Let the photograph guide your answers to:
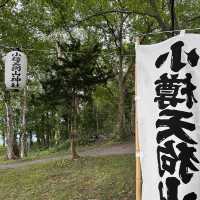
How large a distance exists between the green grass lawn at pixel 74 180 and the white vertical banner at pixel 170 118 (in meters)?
4.36

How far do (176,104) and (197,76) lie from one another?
1.48ft

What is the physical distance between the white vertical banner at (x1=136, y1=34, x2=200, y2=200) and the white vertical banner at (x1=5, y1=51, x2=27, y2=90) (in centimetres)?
622

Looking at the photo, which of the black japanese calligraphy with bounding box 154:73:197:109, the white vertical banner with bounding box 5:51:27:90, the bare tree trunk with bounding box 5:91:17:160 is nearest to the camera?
the black japanese calligraphy with bounding box 154:73:197:109

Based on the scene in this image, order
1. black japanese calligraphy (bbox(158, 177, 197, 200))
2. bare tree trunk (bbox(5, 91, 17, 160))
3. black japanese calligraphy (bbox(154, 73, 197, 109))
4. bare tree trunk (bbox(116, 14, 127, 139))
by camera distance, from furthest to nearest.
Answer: bare tree trunk (bbox(116, 14, 127, 139)) < bare tree trunk (bbox(5, 91, 17, 160)) < black japanese calligraphy (bbox(154, 73, 197, 109)) < black japanese calligraphy (bbox(158, 177, 197, 200))

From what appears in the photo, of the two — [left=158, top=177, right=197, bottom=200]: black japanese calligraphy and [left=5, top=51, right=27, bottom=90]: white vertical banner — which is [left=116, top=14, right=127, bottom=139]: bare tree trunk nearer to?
[left=5, top=51, right=27, bottom=90]: white vertical banner

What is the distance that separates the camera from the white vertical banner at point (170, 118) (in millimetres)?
5555

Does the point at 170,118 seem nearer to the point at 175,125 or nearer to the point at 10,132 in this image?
the point at 175,125

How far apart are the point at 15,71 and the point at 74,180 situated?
11.0 feet

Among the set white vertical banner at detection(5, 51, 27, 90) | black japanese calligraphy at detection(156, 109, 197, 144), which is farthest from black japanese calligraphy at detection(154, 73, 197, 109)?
white vertical banner at detection(5, 51, 27, 90)

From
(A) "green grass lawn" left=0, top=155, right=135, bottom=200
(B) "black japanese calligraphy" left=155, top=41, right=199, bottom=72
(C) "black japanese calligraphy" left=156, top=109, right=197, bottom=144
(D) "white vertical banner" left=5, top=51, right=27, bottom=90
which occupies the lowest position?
(A) "green grass lawn" left=0, top=155, right=135, bottom=200

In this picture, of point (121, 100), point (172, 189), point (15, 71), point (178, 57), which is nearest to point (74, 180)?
point (15, 71)

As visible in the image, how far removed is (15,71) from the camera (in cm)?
1173

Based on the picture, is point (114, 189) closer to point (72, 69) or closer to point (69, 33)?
point (72, 69)

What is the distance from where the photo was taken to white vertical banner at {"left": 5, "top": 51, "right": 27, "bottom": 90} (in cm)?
1172
